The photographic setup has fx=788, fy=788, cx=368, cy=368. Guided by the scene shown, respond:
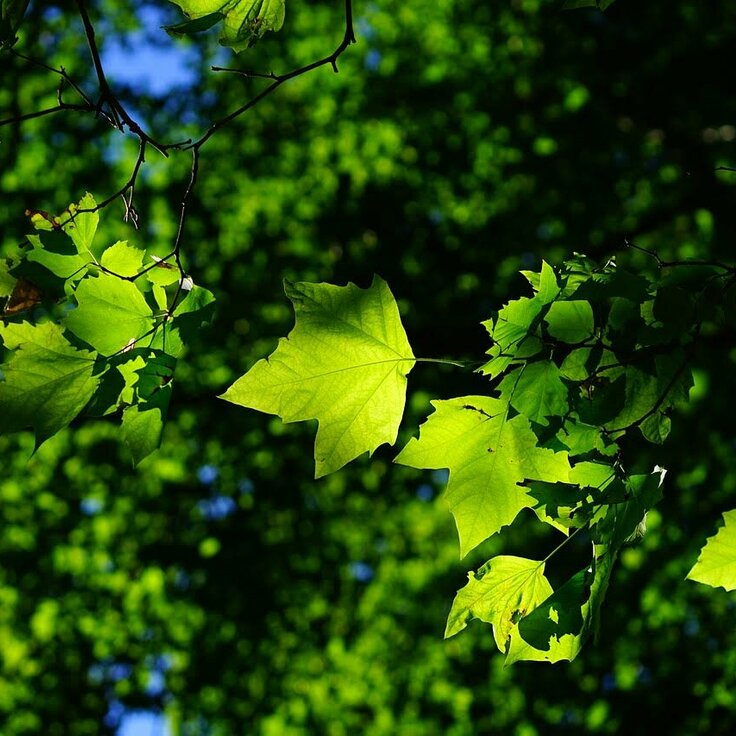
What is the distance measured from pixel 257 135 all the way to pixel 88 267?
6.45 meters

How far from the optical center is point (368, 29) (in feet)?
24.7

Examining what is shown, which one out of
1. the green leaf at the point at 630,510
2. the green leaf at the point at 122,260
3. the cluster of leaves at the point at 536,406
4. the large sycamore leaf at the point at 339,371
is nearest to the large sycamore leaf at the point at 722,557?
the cluster of leaves at the point at 536,406

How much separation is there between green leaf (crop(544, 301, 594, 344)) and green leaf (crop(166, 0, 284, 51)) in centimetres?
65

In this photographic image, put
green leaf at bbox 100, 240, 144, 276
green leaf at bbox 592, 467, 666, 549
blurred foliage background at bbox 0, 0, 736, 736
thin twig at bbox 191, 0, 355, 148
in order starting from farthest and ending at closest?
1. blurred foliage background at bbox 0, 0, 736, 736
2. green leaf at bbox 100, 240, 144, 276
3. thin twig at bbox 191, 0, 355, 148
4. green leaf at bbox 592, 467, 666, 549

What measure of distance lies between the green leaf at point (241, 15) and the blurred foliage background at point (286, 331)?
5.02m

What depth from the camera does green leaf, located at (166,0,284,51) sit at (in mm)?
1280

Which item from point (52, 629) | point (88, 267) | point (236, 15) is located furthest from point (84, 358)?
point (52, 629)

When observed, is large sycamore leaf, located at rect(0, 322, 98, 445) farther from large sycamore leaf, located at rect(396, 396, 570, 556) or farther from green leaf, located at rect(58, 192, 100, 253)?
large sycamore leaf, located at rect(396, 396, 570, 556)

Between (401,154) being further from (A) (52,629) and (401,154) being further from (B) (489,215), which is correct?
(A) (52,629)

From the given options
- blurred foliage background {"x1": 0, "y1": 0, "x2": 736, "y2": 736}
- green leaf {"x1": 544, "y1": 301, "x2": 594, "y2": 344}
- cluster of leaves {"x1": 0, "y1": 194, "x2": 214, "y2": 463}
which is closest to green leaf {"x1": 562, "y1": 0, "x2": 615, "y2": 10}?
green leaf {"x1": 544, "y1": 301, "x2": 594, "y2": 344}

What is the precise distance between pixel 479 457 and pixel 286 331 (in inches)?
213

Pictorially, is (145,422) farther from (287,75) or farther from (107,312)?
(287,75)

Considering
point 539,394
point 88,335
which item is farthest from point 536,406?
point 88,335

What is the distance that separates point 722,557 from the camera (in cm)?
113
